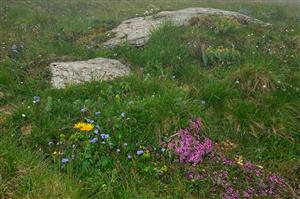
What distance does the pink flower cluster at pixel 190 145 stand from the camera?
5164 mm

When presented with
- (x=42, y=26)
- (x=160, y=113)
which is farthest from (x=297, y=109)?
(x=42, y=26)

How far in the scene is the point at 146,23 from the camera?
36.2 feet

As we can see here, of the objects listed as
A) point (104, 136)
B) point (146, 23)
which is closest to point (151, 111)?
point (104, 136)

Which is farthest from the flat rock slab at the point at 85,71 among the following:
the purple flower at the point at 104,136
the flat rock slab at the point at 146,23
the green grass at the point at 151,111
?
the purple flower at the point at 104,136

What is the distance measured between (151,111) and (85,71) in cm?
236

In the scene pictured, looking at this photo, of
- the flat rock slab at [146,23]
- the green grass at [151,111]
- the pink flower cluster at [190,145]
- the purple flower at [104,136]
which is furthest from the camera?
the flat rock slab at [146,23]

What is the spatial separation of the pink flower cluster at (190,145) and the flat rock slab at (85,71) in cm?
211

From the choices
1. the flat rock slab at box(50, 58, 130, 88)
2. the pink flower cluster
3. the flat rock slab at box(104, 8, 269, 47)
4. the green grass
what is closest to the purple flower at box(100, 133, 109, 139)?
the green grass

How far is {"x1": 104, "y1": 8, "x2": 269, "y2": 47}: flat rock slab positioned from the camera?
960 centimetres

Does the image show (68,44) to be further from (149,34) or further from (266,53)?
(266,53)

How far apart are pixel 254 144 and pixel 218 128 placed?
582 millimetres

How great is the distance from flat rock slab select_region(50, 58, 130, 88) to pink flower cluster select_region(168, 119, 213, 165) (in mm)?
2112

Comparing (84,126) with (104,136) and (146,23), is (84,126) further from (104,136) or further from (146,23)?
(146,23)

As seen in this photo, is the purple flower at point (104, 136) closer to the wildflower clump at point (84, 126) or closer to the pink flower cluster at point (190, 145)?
the wildflower clump at point (84, 126)
